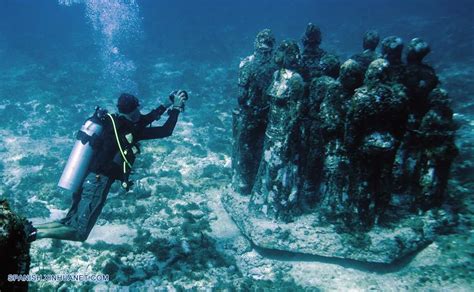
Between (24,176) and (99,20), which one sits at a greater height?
(99,20)

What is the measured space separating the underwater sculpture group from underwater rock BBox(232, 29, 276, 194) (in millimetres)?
50

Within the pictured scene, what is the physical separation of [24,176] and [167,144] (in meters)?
5.30

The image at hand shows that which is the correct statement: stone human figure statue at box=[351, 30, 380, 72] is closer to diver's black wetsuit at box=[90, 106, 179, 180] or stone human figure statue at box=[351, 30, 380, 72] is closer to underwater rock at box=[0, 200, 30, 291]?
diver's black wetsuit at box=[90, 106, 179, 180]

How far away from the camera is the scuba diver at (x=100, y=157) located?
19.6ft

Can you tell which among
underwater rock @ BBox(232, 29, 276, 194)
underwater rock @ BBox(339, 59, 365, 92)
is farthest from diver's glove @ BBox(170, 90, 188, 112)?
underwater rock @ BBox(339, 59, 365, 92)

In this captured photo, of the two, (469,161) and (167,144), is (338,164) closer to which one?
(469,161)

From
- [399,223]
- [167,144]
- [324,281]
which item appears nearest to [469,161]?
[399,223]

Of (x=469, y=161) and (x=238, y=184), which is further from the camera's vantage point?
(x=238, y=184)

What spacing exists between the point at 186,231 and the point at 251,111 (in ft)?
11.4

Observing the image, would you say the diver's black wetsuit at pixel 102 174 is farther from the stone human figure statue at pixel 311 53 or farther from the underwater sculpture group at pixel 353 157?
the stone human figure statue at pixel 311 53

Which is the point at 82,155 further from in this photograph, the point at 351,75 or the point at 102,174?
the point at 351,75

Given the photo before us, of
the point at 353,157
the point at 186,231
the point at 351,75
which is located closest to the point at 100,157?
the point at 186,231

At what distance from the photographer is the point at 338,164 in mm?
6535

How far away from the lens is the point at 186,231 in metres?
8.36
